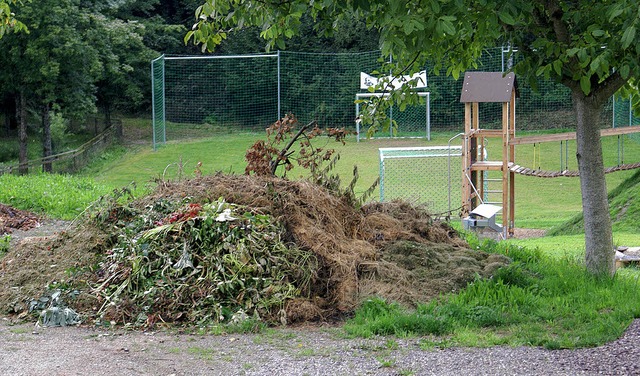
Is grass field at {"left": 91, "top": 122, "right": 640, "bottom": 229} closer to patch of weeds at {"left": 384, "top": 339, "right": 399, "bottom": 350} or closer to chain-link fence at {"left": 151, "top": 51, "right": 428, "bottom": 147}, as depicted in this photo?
chain-link fence at {"left": 151, "top": 51, "right": 428, "bottom": 147}

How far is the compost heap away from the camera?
20.3ft

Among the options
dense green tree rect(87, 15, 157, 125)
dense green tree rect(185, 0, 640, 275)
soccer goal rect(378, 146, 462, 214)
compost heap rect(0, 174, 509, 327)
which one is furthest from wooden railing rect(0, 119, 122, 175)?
dense green tree rect(185, 0, 640, 275)

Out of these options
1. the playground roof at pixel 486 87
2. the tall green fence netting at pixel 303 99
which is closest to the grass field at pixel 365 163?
the tall green fence netting at pixel 303 99

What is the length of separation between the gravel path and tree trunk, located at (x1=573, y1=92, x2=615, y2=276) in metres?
1.23

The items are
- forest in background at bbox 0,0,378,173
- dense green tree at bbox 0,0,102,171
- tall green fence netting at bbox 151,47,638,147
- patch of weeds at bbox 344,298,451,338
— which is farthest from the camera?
tall green fence netting at bbox 151,47,638,147

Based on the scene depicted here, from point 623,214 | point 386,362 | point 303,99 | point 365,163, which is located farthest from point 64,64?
point 386,362

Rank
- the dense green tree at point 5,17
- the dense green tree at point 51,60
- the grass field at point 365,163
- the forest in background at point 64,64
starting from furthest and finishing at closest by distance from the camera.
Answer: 1. the forest in background at point 64,64
2. the dense green tree at point 51,60
3. the grass field at point 365,163
4. the dense green tree at point 5,17

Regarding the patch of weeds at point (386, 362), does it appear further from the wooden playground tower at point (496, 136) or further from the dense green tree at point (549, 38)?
the wooden playground tower at point (496, 136)

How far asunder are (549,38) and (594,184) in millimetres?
1253

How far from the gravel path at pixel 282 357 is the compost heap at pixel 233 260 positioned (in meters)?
0.47

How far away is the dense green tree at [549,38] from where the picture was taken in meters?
5.49

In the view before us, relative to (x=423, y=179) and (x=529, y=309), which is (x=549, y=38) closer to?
(x=529, y=309)

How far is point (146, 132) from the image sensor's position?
106 ft

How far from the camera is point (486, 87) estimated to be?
14672 millimetres
